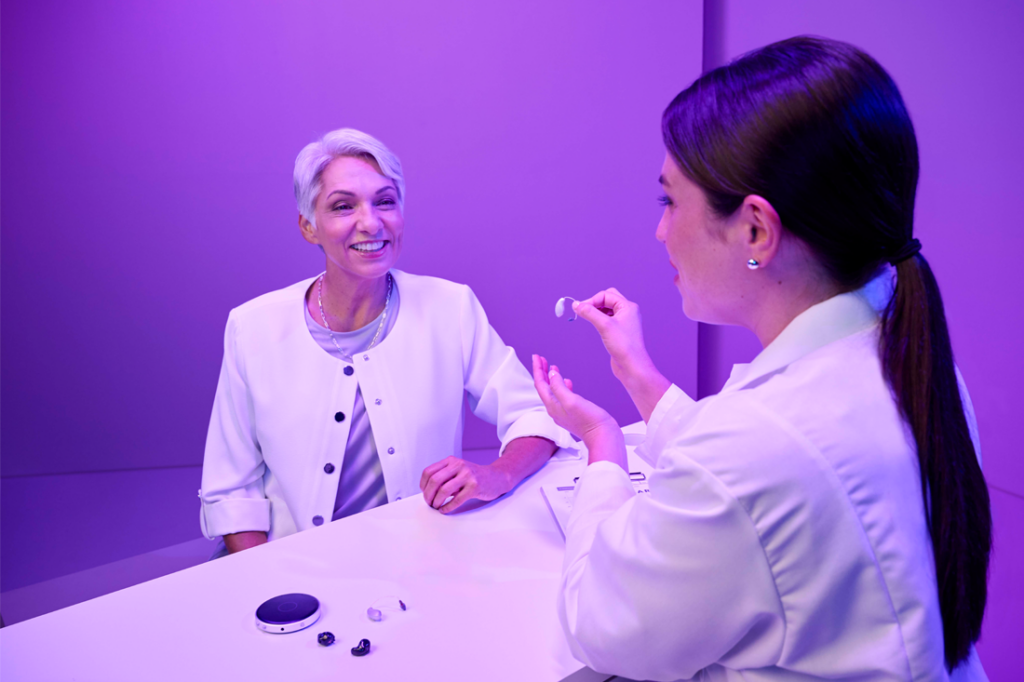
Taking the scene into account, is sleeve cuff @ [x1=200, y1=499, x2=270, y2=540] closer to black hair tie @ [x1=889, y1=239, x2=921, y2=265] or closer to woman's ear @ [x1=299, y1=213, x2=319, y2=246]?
woman's ear @ [x1=299, y1=213, x2=319, y2=246]

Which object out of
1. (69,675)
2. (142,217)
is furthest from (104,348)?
(69,675)

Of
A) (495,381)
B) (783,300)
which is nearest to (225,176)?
(495,381)

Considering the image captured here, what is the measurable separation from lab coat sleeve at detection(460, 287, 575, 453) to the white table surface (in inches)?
18.9

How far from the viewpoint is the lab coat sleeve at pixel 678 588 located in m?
0.64

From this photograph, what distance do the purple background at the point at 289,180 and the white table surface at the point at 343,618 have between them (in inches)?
72.6

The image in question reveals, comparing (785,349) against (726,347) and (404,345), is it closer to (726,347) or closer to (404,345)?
(404,345)

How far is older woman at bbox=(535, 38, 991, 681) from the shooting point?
0.64 metres

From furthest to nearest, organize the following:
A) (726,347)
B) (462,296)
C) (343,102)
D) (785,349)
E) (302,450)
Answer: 1. (726,347)
2. (343,102)
3. (462,296)
4. (302,450)
5. (785,349)

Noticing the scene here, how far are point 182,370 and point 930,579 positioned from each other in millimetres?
2818

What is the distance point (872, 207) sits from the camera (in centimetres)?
73

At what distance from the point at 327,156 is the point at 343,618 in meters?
1.14

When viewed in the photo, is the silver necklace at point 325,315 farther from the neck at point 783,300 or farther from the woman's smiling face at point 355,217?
the neck at point 783,300

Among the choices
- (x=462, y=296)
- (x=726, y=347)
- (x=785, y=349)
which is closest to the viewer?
(x=785, y=349)

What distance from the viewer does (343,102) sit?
2.78m
